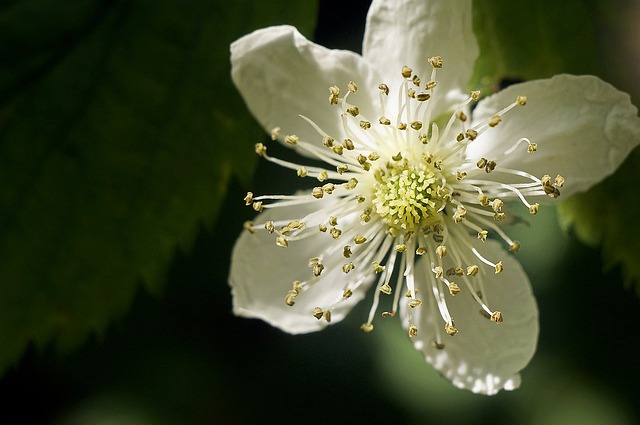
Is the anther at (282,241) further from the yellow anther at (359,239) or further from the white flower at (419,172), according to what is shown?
the yellow anther at (359,239)

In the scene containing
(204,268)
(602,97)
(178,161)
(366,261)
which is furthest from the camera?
(204,268)

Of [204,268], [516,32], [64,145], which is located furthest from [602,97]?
[204,268]

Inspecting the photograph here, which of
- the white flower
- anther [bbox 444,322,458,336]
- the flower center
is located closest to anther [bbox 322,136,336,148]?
the white flower

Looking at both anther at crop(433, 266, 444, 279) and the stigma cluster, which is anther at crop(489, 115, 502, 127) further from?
anther at crop(433, 266, 444, 279)

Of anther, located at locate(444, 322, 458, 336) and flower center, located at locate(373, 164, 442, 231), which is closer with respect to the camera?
anther, located at locate(444, 322, 458, 336)

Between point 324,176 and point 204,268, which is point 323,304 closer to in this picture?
point 324,176

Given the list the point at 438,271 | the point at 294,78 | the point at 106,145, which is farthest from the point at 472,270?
the point at 106,145

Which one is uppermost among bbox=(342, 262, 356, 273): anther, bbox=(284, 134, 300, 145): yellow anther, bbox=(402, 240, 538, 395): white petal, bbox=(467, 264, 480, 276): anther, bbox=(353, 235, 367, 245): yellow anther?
bbox=(284, 134, 300, 145): yellow anther
